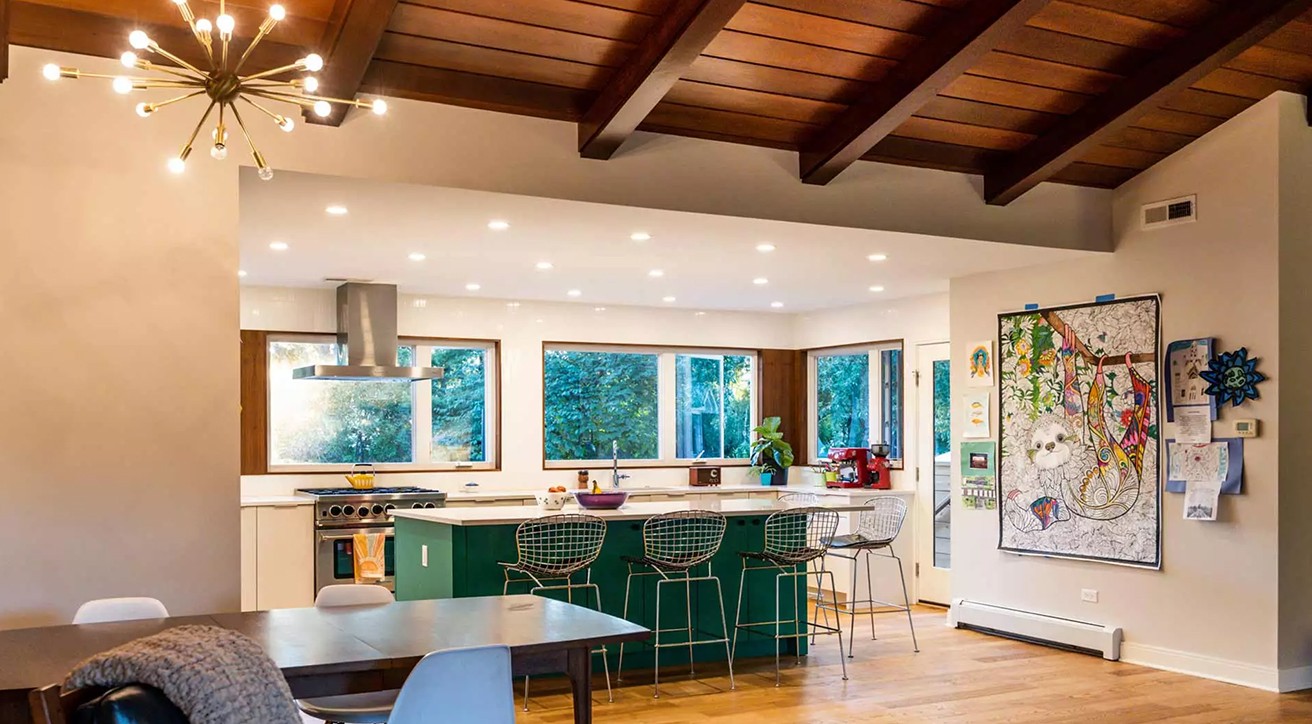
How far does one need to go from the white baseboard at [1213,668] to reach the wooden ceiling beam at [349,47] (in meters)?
5.16

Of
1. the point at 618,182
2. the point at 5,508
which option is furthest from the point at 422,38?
the point at 5,508

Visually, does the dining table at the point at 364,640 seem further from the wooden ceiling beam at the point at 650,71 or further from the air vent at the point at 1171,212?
the air vent at the point at 1171,212

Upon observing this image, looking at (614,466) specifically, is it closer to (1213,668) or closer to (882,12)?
(1213,668)

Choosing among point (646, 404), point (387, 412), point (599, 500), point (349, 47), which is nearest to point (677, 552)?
point (599, 500)

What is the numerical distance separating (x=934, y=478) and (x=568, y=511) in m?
3.39

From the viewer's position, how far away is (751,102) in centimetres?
537

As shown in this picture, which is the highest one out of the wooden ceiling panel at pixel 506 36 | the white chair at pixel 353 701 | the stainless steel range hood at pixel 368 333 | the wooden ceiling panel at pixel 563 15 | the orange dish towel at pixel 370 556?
the wooden ceiling panel at pixel 563 15

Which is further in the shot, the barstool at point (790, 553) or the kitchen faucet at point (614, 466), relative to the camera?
the kitchen faucet at point (614, 466)

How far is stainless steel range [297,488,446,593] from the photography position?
7809mm

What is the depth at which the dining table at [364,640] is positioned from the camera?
2.98m

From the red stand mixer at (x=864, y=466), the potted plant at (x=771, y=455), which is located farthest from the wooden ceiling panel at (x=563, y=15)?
the potted plant at (x=771, y=455)

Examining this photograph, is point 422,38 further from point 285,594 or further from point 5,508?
point 285,594

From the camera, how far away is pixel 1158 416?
6.38 metres

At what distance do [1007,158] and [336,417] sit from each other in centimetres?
515
